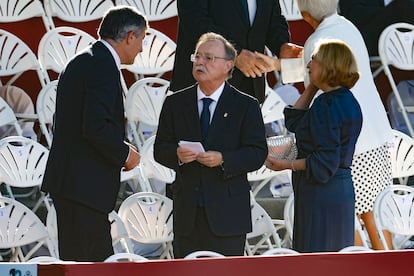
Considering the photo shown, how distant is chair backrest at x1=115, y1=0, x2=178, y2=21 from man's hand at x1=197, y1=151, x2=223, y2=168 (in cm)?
310

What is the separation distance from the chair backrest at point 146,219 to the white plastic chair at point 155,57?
1.74m

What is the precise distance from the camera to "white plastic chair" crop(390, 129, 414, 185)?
824 centimetres

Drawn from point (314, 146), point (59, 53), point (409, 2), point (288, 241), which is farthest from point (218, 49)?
point (409, 2)

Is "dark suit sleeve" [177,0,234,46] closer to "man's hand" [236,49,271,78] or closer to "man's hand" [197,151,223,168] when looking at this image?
"man's hand" [236,49,271,78]

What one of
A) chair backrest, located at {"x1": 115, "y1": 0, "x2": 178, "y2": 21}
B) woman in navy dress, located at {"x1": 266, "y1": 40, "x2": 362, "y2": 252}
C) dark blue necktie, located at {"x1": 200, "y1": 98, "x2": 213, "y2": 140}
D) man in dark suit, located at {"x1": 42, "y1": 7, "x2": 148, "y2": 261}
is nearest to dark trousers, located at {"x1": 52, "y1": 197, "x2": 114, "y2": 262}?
man in dark suit, located at {"x1": 42, "y1": 7, "x2": 148, "y2": 261}

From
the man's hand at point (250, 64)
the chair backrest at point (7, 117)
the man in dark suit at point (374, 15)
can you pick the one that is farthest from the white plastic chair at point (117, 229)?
the man in dark suit at point (374, 15)

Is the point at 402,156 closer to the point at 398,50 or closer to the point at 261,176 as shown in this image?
the point at 261,176

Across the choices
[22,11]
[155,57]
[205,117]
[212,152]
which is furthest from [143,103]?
[212,152]

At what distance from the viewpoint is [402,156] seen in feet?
27.1

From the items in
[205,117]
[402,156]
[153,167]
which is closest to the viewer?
[205,117]

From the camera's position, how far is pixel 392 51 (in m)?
9.23

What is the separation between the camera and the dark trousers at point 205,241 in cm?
661

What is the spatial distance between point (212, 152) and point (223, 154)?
57 millimetres

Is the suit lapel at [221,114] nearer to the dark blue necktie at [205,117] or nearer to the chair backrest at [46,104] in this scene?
the dark blue necktie at [205,117]
